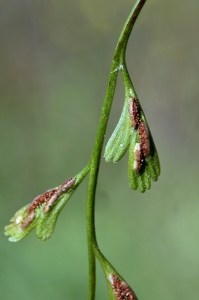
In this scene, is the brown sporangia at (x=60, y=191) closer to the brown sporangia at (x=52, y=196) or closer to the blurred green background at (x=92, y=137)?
the brown sporangia at (x=52, y=196)

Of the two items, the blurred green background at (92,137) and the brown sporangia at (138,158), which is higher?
the blurred green background at (92,137)

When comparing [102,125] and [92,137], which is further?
[92,137]

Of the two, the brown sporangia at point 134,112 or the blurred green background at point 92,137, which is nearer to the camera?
the brown sporangia at point 134,112

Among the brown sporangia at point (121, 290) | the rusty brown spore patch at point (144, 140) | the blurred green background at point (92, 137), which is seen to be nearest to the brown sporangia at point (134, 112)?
the rusty brown spore patch at point (144, 140)

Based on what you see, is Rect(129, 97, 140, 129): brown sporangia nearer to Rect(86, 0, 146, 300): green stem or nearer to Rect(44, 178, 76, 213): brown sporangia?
Rect(86, 0, 146, 300): green stem

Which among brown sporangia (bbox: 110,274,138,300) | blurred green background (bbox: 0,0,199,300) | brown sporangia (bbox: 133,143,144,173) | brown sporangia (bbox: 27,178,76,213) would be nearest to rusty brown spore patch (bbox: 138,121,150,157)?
brown sporangia (bbox: 133,143,144,173)

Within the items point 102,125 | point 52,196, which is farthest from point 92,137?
point 102,125

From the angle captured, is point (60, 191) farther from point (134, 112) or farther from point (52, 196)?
point (134, 112)
